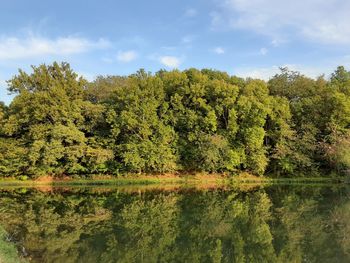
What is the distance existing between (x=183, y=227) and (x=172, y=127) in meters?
28.6

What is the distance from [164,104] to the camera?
46.4 metres

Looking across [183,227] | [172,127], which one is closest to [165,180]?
[172,127]

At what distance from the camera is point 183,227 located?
61.9ft

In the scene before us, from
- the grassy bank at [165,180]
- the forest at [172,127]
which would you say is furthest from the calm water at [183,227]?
the forest at [172,127]

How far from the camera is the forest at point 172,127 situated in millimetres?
43500

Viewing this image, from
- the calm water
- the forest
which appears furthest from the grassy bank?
the calm water

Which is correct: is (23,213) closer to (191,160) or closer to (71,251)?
(71,251)

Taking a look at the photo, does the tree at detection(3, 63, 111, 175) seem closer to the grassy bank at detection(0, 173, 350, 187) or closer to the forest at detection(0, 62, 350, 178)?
the forest at detection(0, 62, 350, 178)

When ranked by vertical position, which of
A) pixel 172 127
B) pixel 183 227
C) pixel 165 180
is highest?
pixel 172 127

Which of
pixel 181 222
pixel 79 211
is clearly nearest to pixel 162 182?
pixel 79 211

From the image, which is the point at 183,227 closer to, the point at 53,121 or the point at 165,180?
the point at 165,180

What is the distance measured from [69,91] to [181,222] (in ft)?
102

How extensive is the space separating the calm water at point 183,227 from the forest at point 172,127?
1222 cm

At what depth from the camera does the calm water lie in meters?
14.2
